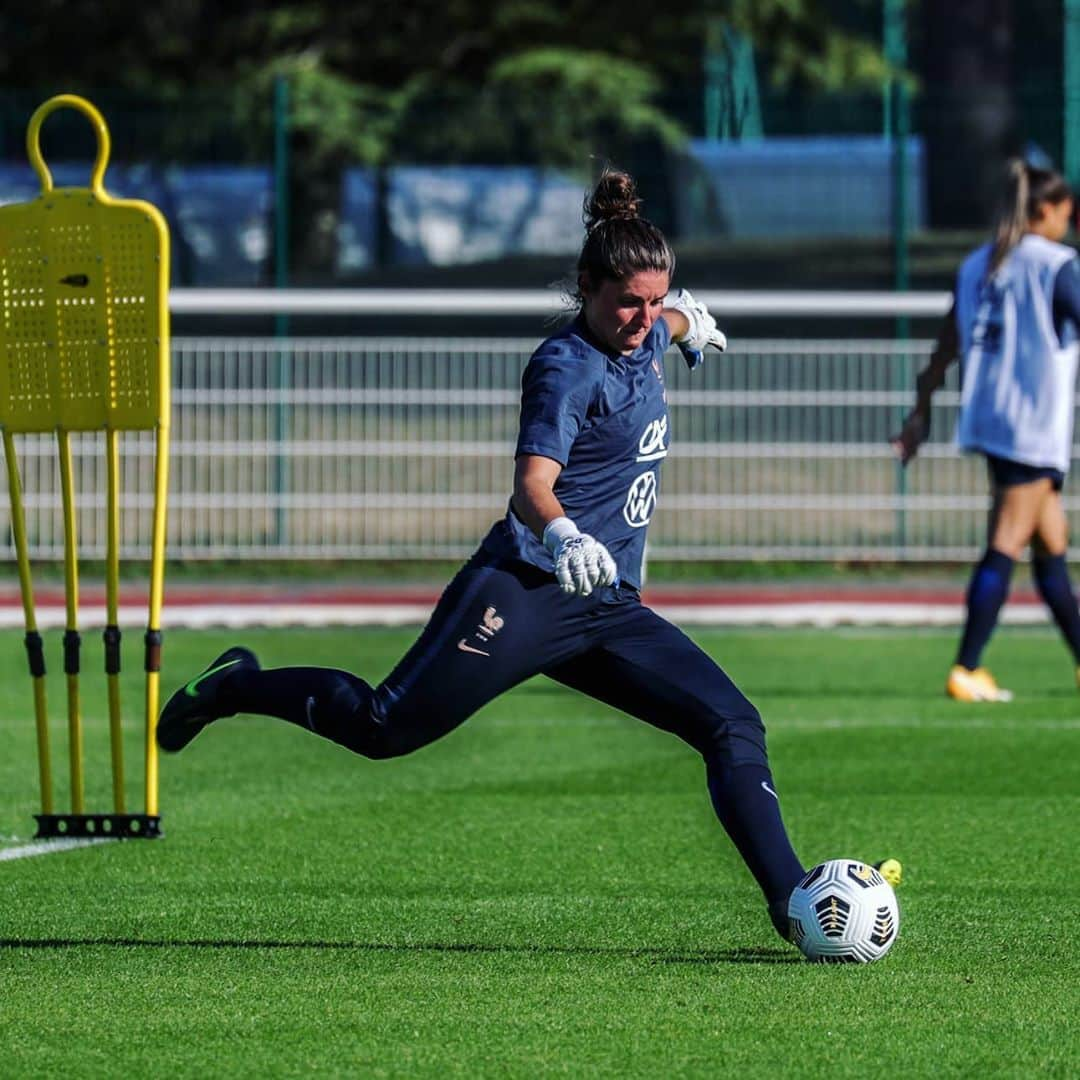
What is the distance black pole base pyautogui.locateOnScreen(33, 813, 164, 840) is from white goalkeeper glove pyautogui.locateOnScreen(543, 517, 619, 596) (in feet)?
8.16

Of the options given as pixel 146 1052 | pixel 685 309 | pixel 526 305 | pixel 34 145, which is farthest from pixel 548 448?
pixel 526 305

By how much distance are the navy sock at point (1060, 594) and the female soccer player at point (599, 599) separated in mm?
5490

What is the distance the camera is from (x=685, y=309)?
677 centimetres

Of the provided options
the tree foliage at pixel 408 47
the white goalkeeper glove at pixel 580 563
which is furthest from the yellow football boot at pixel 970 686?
the tree foliage at pixel 408 47

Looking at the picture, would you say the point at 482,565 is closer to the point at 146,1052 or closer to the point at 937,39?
the point at 146,1052

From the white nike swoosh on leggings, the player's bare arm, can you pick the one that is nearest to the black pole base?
the white nike swoosh on leggings

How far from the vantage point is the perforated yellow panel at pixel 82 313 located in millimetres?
7461

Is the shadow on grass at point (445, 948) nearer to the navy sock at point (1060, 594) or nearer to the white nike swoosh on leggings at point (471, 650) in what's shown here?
the white nike swoosh on leggings at point (471, 650)

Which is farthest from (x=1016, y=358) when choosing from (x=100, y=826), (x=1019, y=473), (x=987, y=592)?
(x=100, y=826)

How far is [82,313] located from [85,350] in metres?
0.12

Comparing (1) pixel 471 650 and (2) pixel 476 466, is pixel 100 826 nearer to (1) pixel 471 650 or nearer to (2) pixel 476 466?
(1) pixel 471 650

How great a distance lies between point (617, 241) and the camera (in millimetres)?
5996

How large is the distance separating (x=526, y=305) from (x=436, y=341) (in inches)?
28.0

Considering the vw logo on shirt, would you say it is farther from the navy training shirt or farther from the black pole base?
the black pole base
